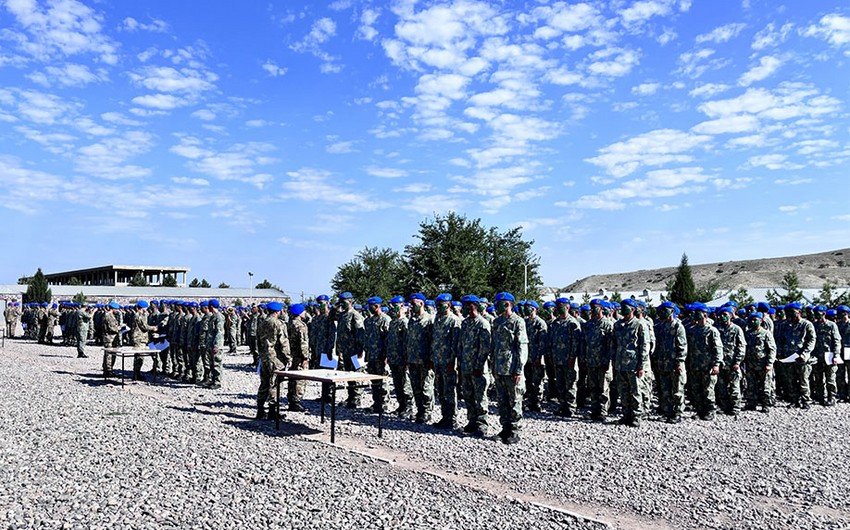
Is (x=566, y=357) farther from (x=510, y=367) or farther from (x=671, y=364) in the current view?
(x=510, y=367)

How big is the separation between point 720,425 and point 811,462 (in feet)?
8.16

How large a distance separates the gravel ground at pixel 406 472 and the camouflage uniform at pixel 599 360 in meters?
0.44

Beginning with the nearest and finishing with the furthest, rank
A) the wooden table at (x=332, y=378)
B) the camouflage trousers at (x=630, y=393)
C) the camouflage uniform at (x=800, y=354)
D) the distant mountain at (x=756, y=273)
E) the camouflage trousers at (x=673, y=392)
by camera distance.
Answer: the wooden table at (x=332, y=378)
the camouflage trousers at (x=630, y=393)
the camouflage trousers at (x=673, y=392)
the camouflage uniform at (x=800, y=354)
the distant mountain at (x=756, y=273)

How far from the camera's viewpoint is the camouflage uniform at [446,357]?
1044 centimetres

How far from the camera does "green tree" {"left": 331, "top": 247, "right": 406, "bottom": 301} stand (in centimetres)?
3526

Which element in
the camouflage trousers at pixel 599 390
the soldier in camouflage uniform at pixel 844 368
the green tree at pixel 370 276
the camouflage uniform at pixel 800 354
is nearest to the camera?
the camouflage trousers at pixel 599 390

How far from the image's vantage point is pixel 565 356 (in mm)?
12117

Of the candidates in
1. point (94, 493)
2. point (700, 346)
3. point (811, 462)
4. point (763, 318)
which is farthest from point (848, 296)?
point (94, 493)

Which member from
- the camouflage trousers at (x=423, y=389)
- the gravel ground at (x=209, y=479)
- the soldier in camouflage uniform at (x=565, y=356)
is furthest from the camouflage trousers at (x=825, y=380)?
the gravel ground at (x=209, y=479)

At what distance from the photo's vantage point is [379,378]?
9992mm

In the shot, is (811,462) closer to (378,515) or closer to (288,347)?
(378,515)

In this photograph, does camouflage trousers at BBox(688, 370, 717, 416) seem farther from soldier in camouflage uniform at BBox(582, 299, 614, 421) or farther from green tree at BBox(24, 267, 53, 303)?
green tree at BBox(24, 267, 53, 303)

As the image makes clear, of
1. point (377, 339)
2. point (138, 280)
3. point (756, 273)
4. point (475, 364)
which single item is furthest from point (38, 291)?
point (756, 273)

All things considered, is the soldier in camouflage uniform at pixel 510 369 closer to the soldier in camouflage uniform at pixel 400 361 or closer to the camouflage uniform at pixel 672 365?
the soldier in camouflage uniform at pixel 400 361
